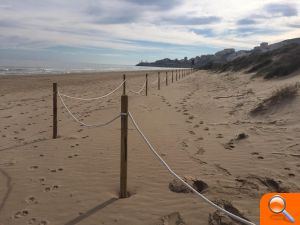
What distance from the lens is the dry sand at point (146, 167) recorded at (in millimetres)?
3855

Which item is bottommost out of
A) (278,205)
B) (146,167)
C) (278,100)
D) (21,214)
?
(21,214)

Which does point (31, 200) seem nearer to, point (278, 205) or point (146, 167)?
point (146, 167)

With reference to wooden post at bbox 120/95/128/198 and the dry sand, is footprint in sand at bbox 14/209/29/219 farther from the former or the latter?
wooden post at bbox 120/95/128/198

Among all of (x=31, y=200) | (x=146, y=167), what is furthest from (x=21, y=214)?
(x=146, y=167)

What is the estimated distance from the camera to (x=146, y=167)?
210 inches

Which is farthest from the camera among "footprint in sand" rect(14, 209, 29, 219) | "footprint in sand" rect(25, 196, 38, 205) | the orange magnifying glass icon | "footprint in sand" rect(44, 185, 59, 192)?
"footprint in sand" rect(44, 185, 59, 192)

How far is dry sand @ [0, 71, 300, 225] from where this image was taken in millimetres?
3855

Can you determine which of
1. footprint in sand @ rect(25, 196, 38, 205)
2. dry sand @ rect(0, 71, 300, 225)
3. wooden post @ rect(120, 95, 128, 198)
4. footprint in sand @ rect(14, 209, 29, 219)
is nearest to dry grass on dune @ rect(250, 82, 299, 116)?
dry sand @ rect(0, 71, 300, 225)

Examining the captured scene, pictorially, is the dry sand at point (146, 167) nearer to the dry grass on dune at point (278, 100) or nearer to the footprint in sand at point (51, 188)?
the footprint in sand at point (51, 188)

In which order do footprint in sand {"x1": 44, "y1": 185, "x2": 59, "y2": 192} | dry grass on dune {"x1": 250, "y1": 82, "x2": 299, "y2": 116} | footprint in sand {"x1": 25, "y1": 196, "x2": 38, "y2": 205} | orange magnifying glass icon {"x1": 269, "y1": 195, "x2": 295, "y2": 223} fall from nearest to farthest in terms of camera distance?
orange magnifying glass icon {"x1": 269, "y1": 195, "x2": 295, "y2": 223}
footprint in sand {"x1": 25, "y1": 196, "x2": 38, "y2": 205}
footprint in sand {"x1": 44, "y1": 185, "x2": 59, "y2": 192}
dry grass on dune {"x1": 250, "y1": 82, "x2": 299, "y2": 116}

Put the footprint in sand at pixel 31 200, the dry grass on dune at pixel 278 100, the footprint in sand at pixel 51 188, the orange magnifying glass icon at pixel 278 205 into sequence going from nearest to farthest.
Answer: the orange magnifying glass icon at pixel 278 205 → the footprint in sand at pixel 31 200 → the footprint in sand at pixel 51 188 → the dry grass on dune at pixel 278 100

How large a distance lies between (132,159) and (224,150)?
1.62 meters

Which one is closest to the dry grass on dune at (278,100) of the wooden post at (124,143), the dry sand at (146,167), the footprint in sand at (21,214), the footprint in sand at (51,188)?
the dry sand at (146,167)

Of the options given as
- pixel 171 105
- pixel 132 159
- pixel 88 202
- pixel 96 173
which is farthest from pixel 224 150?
pixel 171 105
